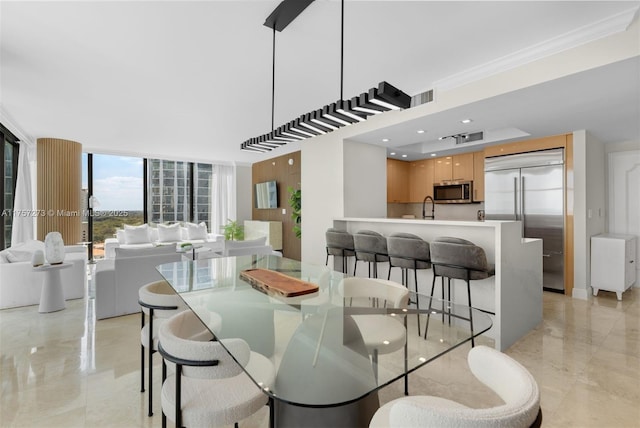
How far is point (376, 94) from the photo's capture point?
1.86 metres

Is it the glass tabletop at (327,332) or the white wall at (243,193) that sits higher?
the white wall at (243,193)

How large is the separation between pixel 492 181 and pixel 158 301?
5.01m

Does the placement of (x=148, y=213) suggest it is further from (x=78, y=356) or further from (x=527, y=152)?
(x=527, y=152)

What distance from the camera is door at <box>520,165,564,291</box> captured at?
4.36 m

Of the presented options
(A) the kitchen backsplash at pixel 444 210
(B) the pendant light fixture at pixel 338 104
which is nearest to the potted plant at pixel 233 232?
(A) the kitchen backsplash at pixel 444 210

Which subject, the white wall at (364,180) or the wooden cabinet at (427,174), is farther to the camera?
the wooden cabinet at (427,174)

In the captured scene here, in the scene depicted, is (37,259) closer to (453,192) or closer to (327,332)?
(327,332)

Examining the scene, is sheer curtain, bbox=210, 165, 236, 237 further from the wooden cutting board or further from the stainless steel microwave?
the wooden cutting board

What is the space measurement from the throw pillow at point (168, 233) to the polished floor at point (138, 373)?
3807 mm

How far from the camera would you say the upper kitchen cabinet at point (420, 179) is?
6.35 m

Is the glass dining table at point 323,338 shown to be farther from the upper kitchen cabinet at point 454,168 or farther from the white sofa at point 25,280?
the upper kitchen cabinet at point 454,168

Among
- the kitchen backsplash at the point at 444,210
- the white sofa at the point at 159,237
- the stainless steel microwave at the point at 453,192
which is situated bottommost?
Answer: the white sofa at the point at 159,237

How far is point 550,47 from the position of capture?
247cm

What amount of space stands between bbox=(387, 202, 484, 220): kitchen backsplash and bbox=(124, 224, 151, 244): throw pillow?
214 inches
